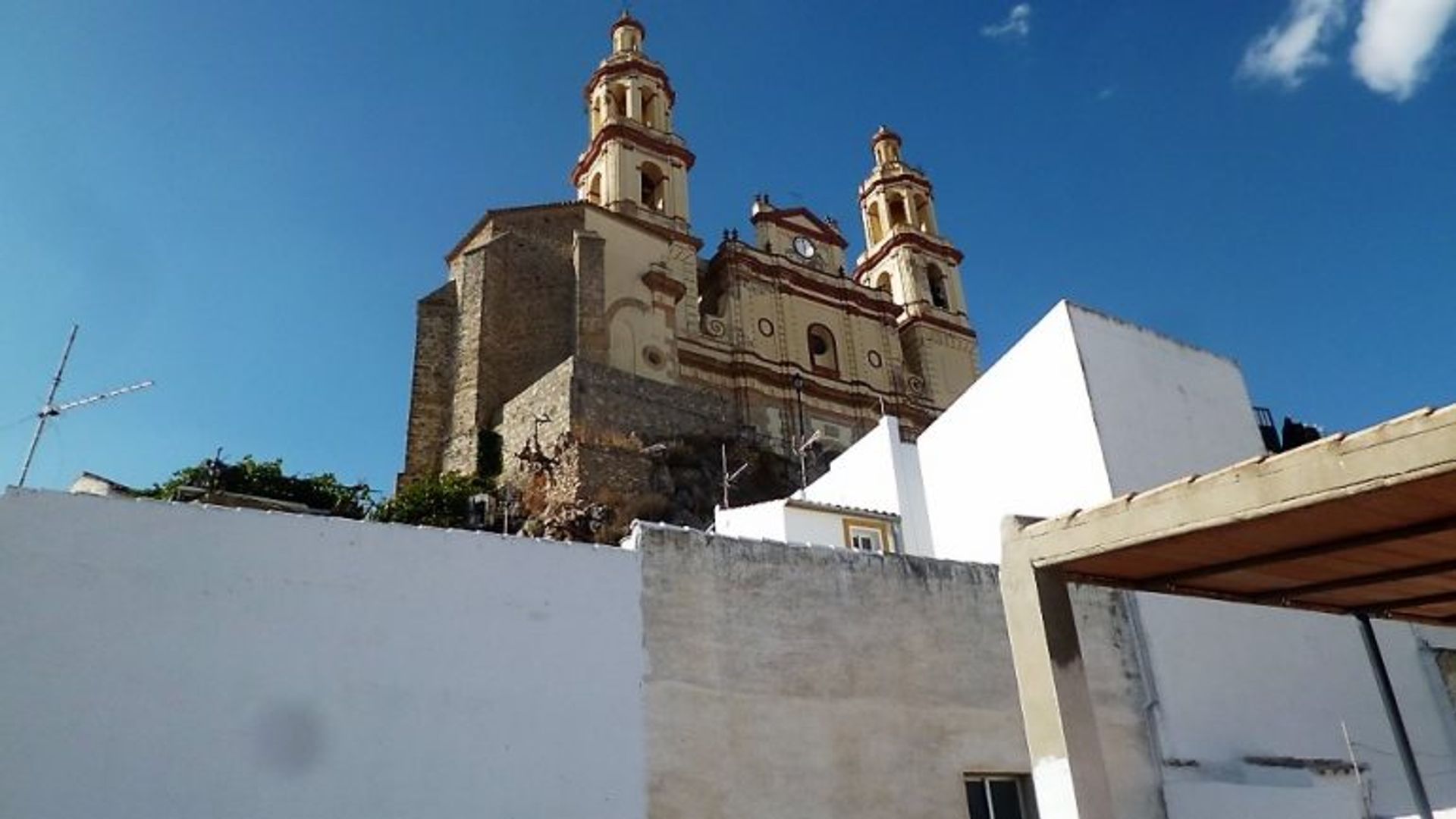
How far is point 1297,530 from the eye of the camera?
18.0 ft

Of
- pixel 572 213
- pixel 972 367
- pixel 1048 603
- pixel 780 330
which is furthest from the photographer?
pixel 972 367

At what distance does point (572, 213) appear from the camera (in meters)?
36.4

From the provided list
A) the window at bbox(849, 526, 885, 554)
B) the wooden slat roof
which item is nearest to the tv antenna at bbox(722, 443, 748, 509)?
the window at bbox(849, 526, 885, 554)

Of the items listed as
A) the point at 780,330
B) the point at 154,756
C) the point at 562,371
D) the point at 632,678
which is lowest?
the point at 154,756

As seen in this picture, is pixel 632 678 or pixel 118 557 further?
pixel 632 678

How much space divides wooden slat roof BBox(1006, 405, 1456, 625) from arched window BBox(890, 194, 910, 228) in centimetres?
4455

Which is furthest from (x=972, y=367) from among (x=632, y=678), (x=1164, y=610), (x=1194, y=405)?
(x=632, y=678)

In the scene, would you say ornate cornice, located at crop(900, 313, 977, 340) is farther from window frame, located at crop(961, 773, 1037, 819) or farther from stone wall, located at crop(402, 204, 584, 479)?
window frame, located at crop(961, 773, 1037, 819)

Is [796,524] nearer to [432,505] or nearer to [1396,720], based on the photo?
[1396,720]

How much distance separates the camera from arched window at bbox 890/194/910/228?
1980 inches

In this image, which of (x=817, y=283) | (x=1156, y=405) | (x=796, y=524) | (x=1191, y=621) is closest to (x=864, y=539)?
(x=796, y=524)

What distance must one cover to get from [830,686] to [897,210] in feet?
139

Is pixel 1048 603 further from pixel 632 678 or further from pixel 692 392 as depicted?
pixel 692 392

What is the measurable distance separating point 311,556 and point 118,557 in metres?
1.59
